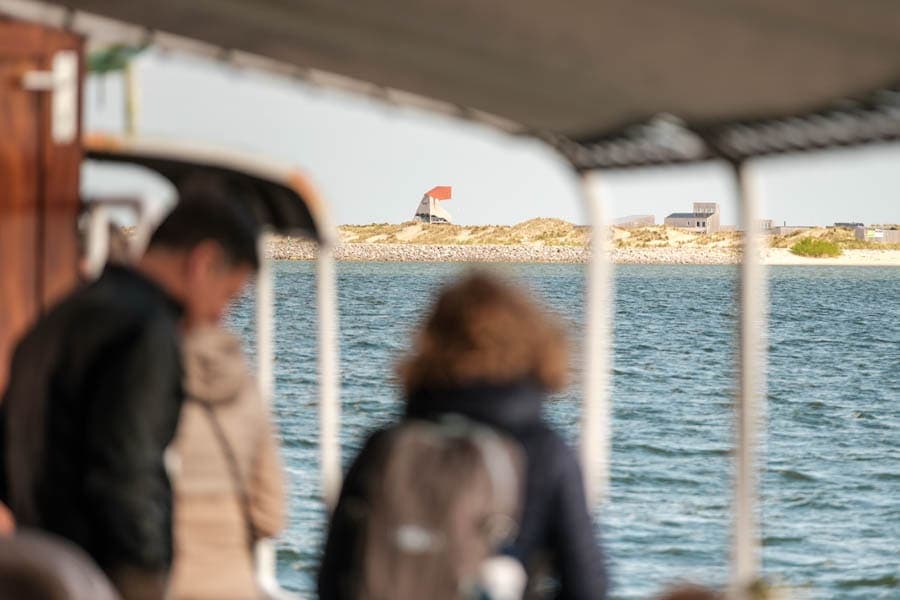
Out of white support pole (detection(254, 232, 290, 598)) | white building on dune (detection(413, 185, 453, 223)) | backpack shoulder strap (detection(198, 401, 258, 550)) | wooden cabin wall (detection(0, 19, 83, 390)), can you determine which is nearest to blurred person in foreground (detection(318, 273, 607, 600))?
backpack shoulder strap (detection(198, 401, 258, 550))

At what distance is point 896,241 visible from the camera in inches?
5571

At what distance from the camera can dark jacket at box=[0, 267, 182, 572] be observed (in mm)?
2820

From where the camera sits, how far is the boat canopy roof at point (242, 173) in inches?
179

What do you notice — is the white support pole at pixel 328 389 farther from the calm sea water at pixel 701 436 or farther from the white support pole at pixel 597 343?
the white support pole at pixel 597 343

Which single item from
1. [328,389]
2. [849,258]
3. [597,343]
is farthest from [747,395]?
[849,258]

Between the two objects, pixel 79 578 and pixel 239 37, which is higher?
pixel 239 37

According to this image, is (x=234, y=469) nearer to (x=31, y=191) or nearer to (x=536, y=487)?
(x=536, y=487)

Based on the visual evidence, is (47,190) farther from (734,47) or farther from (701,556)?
(701,556)

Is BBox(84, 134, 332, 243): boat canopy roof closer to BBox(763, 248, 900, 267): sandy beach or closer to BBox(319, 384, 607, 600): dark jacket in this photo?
BBox(319, 384, 607, 600): dark jacket

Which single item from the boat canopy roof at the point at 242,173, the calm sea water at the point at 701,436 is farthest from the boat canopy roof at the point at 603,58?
the calm sea water at the point at 701,436

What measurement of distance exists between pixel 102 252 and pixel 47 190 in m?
0.23

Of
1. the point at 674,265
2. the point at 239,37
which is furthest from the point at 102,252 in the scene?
the point at 674,265

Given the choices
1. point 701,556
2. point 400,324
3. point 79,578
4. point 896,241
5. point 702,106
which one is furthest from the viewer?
point 896,241

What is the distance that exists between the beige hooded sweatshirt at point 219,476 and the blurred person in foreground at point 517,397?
73 centimetres
